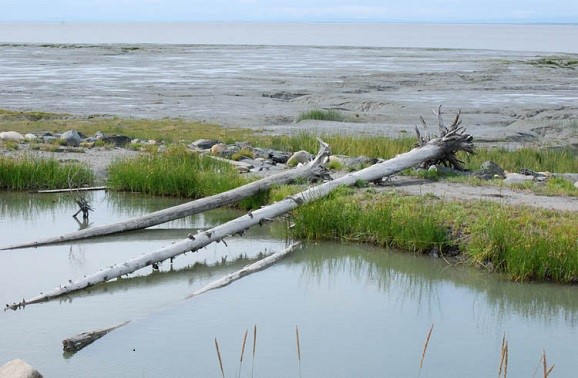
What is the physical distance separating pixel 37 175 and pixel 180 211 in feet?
13.7

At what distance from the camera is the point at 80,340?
8.82 metres

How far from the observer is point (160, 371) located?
836cm

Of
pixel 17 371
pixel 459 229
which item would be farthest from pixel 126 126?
pixel 17 371

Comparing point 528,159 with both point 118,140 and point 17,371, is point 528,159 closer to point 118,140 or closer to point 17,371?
point 118,140

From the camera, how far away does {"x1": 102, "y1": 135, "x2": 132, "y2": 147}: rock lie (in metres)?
20.4

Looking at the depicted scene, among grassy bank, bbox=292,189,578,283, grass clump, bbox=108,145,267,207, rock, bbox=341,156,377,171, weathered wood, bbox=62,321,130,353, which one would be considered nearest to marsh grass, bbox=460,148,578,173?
rock, bbox=341,156,377,171

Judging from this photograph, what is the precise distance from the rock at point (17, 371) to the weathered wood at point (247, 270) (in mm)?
3411

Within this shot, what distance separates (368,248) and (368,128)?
13165 mm

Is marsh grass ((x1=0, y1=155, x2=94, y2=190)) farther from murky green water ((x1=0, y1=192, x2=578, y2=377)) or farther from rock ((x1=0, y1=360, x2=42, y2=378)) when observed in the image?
rock ((x1=0, y1=360, x2=42, y2=378))

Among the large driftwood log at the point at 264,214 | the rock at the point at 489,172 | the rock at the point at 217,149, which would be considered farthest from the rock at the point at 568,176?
the rock at the point at 217,149

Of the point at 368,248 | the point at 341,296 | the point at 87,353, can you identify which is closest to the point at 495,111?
the point at 368,248

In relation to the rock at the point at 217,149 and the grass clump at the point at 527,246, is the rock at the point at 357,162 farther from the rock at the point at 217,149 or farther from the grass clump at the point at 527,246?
the grass clump at the point at 527,246

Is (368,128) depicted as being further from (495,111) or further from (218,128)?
(495,111)

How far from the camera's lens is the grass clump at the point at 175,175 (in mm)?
15594
